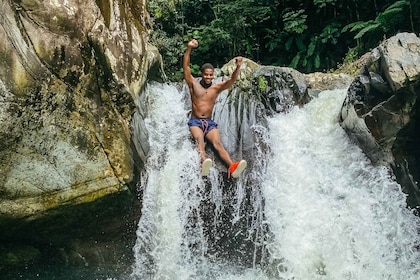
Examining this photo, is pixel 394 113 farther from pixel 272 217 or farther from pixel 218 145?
pixel 218 145

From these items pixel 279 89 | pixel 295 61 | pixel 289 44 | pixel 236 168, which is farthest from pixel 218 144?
pixel 289 44

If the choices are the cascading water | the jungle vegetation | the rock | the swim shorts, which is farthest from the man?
the jungle vegetation

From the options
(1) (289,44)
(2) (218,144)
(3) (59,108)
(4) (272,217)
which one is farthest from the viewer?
(1) (289,44)

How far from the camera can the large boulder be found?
193 inches

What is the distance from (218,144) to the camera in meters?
6.63

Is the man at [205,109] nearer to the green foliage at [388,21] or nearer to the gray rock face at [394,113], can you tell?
the gray rock face at [394,113]

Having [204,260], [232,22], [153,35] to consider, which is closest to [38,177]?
[204,260]

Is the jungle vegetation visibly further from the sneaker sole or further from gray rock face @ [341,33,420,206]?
the sneaker sole

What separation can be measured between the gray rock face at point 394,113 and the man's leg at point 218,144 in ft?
7.14

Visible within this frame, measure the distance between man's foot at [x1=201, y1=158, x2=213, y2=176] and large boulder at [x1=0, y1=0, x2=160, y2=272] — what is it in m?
0.94

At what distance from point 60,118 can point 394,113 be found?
4.66 m

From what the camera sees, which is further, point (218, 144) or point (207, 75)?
point (207, 75)

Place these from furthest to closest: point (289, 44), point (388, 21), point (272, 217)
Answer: point (289, 44) → point (388, 21) → point (272, 217)

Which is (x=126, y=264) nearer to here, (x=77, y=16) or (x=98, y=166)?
(x=98, y=166)
